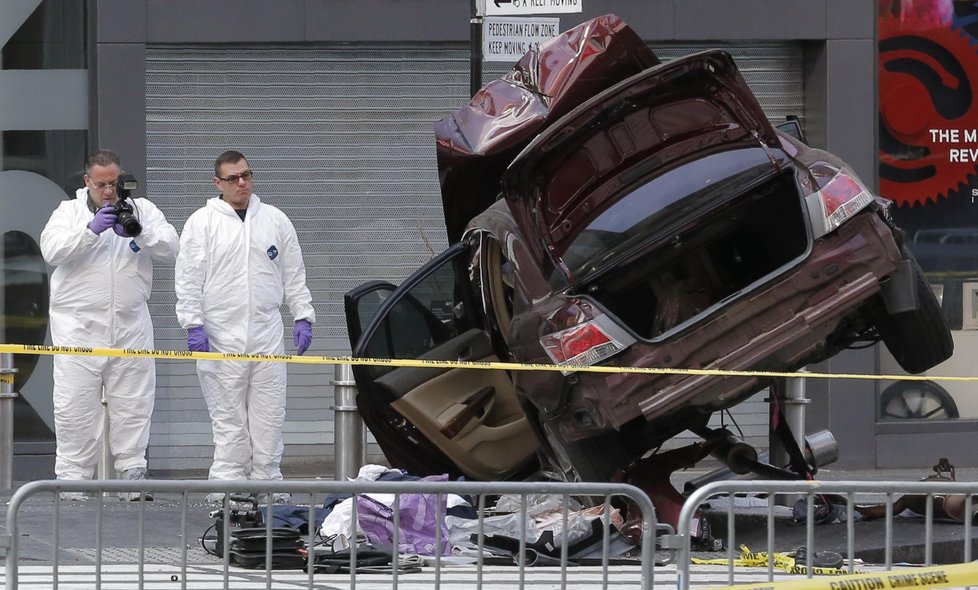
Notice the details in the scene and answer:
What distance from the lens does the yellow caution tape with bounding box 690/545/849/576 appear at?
6.77 m

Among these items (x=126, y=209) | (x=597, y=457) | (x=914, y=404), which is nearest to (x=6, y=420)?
(x=126, y=209)

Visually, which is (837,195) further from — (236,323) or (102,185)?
(102,185)

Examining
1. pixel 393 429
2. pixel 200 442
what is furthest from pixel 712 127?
pixel 200 442

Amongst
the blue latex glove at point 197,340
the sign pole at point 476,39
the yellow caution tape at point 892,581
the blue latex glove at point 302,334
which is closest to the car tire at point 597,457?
the sign pole at point 476,39

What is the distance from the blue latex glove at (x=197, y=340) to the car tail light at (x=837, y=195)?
4.19 meters

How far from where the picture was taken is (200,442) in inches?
476

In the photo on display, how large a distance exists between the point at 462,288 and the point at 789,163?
2.03 m

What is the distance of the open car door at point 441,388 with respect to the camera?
8.59 m

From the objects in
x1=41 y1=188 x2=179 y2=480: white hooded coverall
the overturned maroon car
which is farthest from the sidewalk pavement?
x1=41 y1=188 x2=179 y2=480: white hooded coverall

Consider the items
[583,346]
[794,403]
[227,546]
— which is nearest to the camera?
[227,546]

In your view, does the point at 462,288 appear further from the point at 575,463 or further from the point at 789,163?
the point at 789,163

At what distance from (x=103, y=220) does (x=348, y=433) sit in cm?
202

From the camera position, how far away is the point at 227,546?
503 centimetres

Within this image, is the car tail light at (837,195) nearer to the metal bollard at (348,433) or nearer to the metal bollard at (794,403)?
the metal bollard at (794,403)
